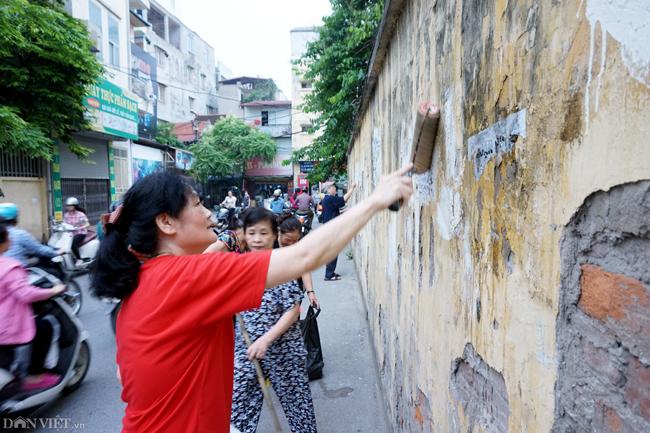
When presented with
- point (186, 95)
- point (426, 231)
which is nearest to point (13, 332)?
point (426, 231)

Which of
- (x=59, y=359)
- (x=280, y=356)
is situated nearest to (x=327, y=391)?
(x=280, y=356)

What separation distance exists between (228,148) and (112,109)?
1413 cm

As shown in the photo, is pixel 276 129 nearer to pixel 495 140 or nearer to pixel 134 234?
pixel 134 234

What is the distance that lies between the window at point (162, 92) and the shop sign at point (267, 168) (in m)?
6.72

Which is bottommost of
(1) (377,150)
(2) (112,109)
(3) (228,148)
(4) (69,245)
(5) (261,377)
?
(5) (261,377)

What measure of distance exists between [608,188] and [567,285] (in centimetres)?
21

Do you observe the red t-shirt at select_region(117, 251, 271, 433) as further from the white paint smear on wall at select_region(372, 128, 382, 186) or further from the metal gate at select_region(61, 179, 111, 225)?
the metal gate at select_region(61, 179, 111, 225)

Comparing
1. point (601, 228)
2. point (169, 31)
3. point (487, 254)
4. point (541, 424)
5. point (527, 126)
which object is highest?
point (169, 31)

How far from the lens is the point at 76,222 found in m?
7.62

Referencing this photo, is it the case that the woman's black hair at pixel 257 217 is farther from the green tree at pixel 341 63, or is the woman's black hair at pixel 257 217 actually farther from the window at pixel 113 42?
the window at pixel 113 42

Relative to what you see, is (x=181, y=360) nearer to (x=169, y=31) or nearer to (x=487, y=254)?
(x=487, y=254)

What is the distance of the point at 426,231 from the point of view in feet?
6.29

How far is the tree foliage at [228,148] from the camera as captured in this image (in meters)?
25.4

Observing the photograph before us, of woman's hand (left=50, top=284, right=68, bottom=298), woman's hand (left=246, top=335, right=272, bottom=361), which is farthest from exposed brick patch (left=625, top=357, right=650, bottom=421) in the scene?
woman's hand (left=50, top=284, right=68, bottom=298)
